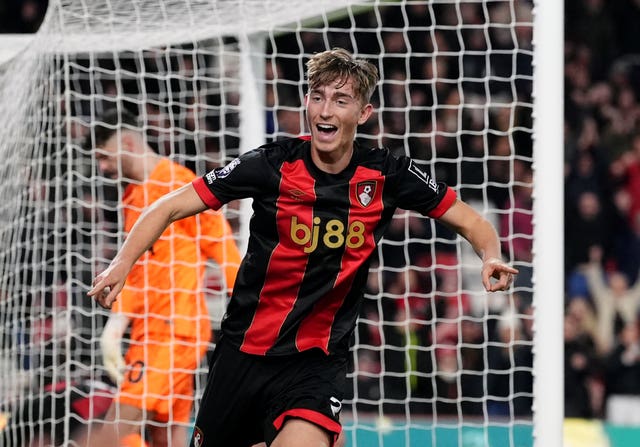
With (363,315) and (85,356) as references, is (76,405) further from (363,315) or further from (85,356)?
(363,315)

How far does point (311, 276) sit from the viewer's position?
369 centimetres

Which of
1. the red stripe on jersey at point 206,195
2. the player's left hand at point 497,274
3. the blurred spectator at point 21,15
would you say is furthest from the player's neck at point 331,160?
the blurred spectator at point 21,15

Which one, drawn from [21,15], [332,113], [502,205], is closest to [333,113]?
[332,113]

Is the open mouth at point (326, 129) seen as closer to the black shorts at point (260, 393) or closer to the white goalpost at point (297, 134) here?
the black shorts at point (260, 393)

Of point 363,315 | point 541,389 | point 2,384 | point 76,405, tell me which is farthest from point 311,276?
point 363,315

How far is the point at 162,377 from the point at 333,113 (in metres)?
2.02

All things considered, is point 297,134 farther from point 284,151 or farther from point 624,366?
point 284,151

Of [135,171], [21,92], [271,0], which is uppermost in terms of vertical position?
[271,0]

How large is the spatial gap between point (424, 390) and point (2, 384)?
316cm

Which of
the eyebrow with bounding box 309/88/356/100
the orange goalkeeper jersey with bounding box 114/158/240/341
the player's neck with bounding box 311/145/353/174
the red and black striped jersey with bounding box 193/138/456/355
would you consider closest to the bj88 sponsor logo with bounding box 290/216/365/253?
the red and black striped jersey with bounding box 193/138/456/355

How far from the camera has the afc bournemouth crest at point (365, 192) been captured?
3.70 metres

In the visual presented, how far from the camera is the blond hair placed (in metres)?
3.63

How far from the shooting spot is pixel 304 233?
367cm

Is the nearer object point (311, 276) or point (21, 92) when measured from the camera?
point (311, 276)
